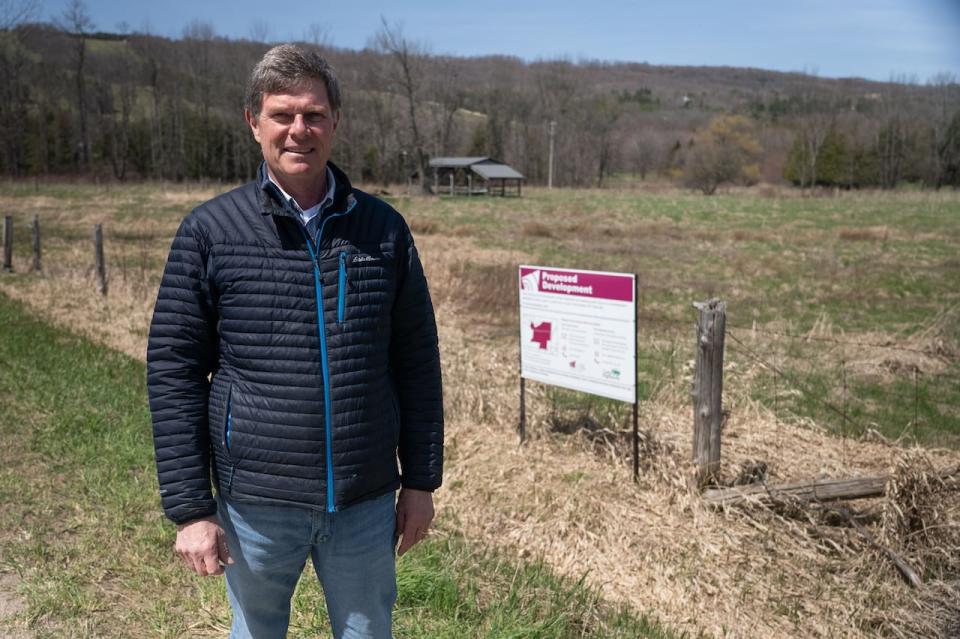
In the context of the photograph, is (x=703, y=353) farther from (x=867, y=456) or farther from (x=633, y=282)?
(x=867, y=456)

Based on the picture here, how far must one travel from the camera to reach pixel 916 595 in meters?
4.85

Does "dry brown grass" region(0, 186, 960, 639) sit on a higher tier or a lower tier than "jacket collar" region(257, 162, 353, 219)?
lower

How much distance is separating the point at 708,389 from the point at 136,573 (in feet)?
12.7

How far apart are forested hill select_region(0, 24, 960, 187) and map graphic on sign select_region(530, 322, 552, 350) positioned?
2389 inches

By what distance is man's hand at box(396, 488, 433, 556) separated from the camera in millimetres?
2363

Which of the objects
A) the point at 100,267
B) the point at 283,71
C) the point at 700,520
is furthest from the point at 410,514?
the point at 100,267

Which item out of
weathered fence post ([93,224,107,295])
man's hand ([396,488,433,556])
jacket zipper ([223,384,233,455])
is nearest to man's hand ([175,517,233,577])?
jacket zipper ([223,384,233,455])

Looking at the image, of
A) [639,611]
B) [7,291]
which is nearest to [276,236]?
[639,611]

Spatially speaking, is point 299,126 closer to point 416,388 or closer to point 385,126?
point 416,388

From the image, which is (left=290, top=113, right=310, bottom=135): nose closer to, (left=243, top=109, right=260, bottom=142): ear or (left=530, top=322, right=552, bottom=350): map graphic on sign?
(left=243, top=109, right=260, bottom=142): ear

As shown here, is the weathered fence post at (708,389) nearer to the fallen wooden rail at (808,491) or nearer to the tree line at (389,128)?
the fallen wooden rail at (808,491)

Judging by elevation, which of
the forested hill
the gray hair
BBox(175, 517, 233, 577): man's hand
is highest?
the forested hill

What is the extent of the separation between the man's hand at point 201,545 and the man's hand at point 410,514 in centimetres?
54

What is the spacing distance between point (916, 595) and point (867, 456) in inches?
70.4
